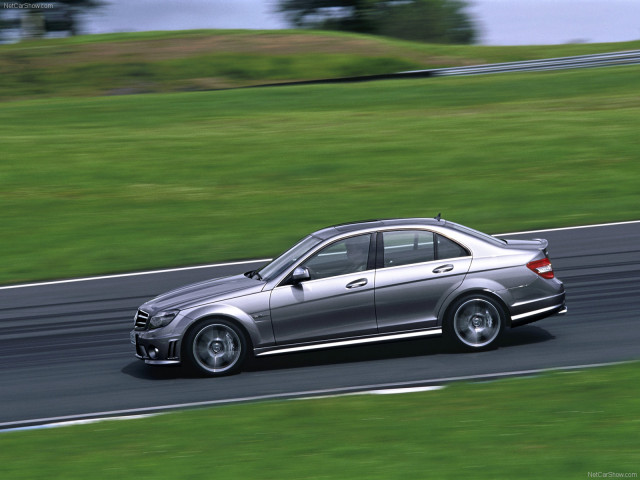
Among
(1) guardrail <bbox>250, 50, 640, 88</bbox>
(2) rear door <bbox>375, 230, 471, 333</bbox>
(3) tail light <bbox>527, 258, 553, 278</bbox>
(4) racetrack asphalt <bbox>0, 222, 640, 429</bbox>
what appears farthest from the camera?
(1) guardrail <bbox>250, 50, 640, 88</bbox>

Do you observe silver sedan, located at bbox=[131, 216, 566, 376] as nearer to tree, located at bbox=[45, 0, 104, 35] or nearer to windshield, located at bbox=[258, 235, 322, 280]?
windshield, located at bbox=[258, 235, 322, 280]

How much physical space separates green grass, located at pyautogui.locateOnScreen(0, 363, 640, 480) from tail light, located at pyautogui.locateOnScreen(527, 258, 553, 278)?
175 centimetres

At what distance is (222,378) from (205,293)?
0.91m

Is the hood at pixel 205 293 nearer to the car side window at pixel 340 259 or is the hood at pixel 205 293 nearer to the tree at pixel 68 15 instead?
the car side window at pixel 340 259

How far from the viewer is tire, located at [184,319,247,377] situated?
9.35 meters

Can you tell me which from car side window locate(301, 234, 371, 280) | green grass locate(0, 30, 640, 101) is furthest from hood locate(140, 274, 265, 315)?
green grass locate(0, 30, 640, 101)

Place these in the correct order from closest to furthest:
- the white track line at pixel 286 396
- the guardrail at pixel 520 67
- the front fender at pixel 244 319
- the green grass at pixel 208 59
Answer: the white track line at pixel 286 396 → the front fender at pixel 244 319 → the guardrail at pixel 520 67 → the green grass at pixel 208 59

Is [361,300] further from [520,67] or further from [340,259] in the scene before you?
[520,67]

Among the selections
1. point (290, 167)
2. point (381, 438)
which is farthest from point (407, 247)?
point (290, 167)

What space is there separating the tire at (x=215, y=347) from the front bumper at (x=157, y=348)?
126mm

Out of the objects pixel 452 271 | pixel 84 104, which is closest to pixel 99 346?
pixel 452 271

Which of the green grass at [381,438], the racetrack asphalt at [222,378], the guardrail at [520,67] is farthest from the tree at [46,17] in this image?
the green grass at [381,438]

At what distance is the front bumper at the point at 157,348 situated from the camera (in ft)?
30.7

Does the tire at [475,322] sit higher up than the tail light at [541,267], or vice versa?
the tail light at [541,267]
